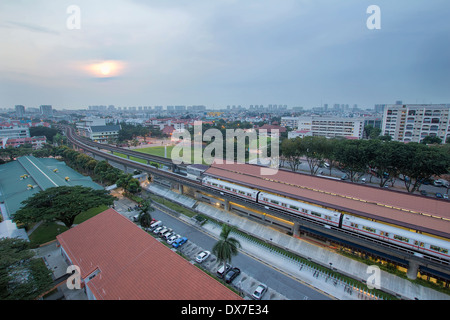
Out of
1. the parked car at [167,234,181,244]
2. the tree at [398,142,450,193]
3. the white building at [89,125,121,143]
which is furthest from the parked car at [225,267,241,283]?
the white building at [89,125,121,143]

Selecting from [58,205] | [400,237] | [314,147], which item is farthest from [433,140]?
[58,205]

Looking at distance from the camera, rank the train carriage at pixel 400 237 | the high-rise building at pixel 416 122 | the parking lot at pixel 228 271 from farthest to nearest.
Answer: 1. the high-rise building at pixel 416 122
2. the parking lot at pixel 228 271
3. the train carriage at pixel 400 237

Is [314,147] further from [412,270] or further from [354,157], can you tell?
[412,270]

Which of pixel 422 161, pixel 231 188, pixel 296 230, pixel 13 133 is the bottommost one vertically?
pixel 296 230

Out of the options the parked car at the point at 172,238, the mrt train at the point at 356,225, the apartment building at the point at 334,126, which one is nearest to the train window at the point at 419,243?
the mrt train at the point at 356,225

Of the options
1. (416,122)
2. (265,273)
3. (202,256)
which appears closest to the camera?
(265,273)

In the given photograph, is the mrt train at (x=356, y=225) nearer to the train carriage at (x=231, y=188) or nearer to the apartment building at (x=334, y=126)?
the train carriage at (x=231, y=188)

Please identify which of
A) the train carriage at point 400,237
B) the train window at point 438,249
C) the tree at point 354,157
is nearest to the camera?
the train window at point 438,249
